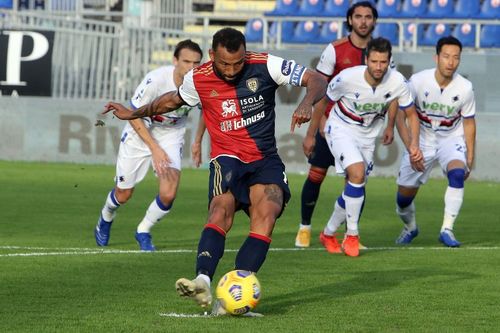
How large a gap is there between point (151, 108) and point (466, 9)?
20.6 meters

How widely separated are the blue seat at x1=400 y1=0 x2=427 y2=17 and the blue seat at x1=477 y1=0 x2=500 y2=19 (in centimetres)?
142

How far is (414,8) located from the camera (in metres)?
28.6

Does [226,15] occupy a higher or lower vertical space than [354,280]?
higher

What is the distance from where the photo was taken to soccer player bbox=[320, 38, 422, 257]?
37.5ft

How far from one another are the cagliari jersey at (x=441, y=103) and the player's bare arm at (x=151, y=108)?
4.57 meters

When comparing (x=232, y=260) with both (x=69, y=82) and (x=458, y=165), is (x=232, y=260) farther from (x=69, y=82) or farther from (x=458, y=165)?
(x=69, y=82)

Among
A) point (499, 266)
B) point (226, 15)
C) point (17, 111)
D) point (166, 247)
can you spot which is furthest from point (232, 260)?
point (226, 15)

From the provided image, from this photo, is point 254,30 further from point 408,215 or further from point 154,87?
point 154,87

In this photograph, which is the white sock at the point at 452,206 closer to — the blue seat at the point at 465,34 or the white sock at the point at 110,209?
the white sock at the point at 110,209

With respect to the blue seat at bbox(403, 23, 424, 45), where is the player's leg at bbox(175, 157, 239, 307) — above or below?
below

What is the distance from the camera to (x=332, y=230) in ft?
39.4

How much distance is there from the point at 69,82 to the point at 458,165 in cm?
1409

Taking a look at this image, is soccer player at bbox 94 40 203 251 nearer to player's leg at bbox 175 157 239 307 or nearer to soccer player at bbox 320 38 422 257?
soccer player at bbox 320 38 422 257

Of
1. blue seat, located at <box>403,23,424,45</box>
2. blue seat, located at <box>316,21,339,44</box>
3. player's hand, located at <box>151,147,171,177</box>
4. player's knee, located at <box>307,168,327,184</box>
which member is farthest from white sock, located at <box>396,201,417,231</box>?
blue seat, located at <box>316,21,339,44</box>
